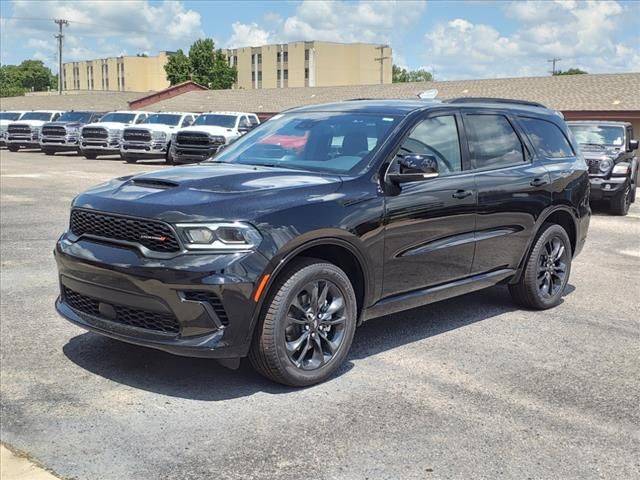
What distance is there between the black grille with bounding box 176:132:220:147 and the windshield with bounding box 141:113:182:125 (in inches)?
168

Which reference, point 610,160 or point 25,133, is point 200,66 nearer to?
point 25,133

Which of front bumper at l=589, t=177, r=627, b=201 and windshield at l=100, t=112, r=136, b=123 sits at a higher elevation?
windshield at l=100, t=112, r=136, b=123

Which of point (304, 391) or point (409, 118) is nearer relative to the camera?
point (304, 391)

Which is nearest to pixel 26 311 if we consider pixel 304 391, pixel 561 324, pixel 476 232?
pixel 304 391

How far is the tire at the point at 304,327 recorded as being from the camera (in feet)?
14.4

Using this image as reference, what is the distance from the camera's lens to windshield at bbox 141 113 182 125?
28.4 metres

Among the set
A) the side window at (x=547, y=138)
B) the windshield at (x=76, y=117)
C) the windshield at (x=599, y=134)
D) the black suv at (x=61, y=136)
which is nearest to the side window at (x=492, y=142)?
the side window at (x=547, y=138)

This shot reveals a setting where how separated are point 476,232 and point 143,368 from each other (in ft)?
8.94

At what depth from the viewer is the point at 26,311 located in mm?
6434

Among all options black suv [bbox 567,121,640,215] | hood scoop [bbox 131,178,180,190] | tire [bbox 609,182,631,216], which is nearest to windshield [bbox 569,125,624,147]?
black suv [bbox 567,121,640,215]

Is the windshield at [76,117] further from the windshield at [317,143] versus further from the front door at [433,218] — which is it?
the front door at [433,218]

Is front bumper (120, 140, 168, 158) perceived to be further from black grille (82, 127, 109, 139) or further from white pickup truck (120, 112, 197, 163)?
black grille (82, 127, 109, 139)

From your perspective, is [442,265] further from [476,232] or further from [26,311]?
[26,311]

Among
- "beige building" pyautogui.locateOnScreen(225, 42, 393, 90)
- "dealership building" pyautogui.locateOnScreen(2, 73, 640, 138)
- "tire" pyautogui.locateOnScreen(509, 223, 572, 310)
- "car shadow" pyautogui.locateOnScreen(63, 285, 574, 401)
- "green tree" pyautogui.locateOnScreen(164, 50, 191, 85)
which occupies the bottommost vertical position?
"car shadow" pyautogui.locateOnScreen(63, 285, 574, 401)
